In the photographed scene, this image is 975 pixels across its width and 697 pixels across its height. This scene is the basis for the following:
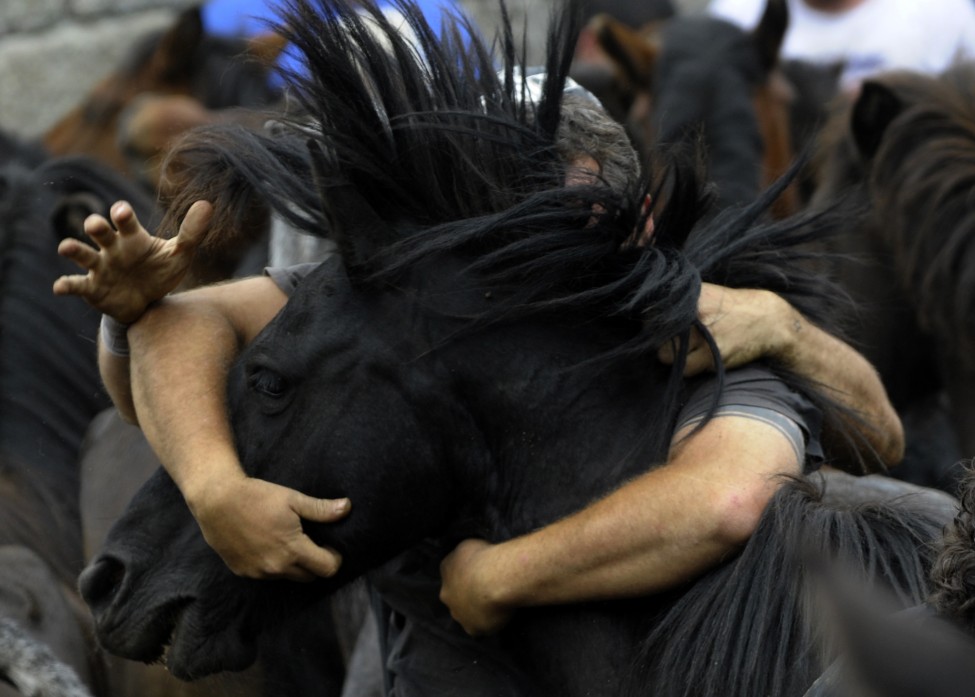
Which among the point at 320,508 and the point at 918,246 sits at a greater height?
the point at 320,508

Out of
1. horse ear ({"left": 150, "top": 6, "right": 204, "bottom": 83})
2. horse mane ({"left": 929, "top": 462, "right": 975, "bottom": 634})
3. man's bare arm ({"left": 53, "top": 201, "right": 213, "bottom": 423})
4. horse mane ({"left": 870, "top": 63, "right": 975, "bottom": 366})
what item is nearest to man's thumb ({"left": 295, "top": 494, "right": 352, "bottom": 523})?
man's bare arm ({"left": 53, "top": 201, "right": 213, "bottom": 423})

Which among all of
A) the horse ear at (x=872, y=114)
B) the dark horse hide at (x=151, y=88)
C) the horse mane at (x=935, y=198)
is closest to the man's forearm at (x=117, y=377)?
the horse mane at (x=935, y=198)

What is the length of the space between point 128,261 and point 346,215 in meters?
0.35

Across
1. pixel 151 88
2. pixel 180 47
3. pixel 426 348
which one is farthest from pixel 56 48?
pixel 426 348

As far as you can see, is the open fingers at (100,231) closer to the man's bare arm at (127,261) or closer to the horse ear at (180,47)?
the man's bare arm at (127,261)

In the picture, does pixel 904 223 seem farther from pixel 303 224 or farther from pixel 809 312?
pixel 303 224

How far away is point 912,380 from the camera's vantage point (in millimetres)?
4504

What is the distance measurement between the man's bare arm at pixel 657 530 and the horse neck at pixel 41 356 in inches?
65.0

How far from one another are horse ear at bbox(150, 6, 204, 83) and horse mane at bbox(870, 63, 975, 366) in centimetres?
324

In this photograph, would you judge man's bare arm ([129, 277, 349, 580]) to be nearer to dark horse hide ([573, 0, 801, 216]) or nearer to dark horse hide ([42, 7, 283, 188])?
dark horse hide ([573, 0, 801, 216])

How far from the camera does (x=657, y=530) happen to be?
2227mm

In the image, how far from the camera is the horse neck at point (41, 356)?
11.9 feet

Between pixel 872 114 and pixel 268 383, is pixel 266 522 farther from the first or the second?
pixel 872 114

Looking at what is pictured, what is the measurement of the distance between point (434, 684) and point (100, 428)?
1.35 meters
